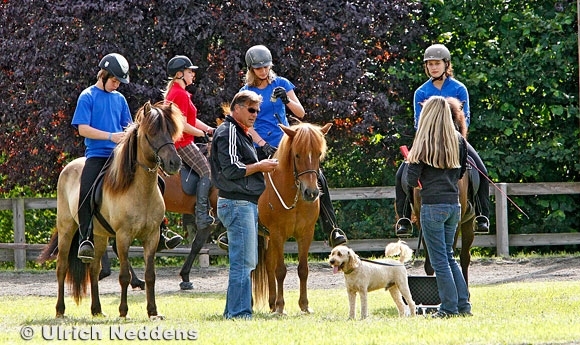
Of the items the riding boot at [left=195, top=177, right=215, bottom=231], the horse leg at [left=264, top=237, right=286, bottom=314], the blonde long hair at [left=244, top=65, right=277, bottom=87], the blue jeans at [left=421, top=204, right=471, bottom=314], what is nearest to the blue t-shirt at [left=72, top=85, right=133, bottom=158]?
the blonde long hair at [left=244, top=65, right=277, bottom=87]

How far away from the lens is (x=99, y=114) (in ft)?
38.6

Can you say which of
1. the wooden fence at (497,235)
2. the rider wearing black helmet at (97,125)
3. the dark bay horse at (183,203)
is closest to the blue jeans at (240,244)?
the rider wearing black helmet at (97,125)

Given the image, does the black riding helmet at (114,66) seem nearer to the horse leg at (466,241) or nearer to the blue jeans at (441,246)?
the blue jeans at (441,246)

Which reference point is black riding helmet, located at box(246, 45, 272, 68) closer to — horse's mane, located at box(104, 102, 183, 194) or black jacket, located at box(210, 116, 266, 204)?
horse's mane, located at box(104, 102, 183, 194)

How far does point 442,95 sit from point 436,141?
2555 millimetres

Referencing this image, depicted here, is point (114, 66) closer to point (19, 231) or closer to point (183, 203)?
point (183, 203)

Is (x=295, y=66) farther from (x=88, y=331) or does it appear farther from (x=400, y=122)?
(x=88, y=331)

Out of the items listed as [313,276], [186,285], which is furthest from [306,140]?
[313,276]

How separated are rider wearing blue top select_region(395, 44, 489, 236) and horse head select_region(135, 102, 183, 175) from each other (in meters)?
2.97

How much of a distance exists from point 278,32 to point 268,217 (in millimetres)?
7105

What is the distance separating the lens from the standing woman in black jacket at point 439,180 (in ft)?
33.1

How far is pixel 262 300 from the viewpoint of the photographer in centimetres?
1208

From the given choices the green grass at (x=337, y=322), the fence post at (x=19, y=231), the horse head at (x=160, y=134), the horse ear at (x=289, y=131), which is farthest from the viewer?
the fence post at (x=19, y=231)

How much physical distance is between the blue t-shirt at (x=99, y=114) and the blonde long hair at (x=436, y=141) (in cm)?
340
